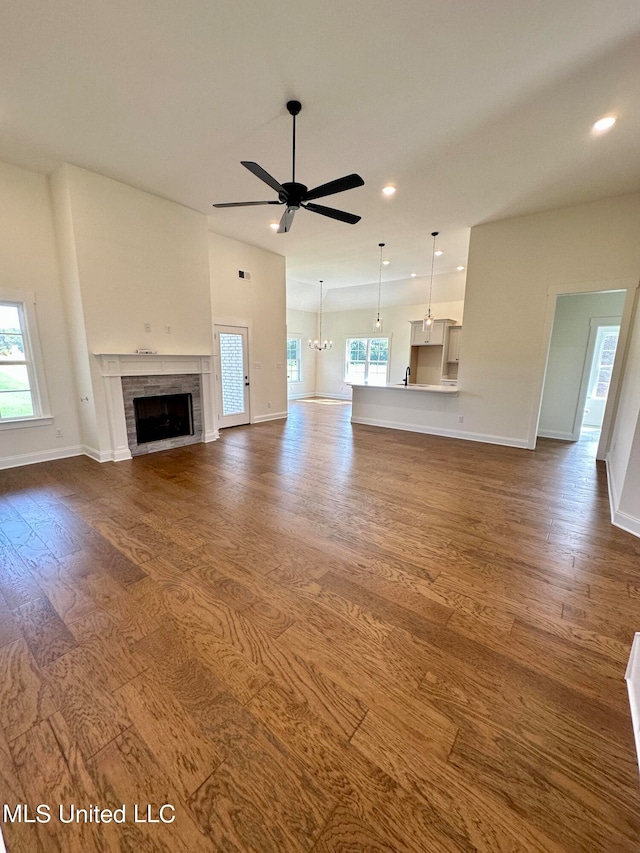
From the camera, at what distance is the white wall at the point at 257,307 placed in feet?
20.2

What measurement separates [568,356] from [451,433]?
2.46 metres

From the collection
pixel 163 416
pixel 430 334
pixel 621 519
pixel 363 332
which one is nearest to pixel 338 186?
pixel 621 519

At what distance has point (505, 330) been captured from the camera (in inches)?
212

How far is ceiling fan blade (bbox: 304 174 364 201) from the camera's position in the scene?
8.91 ft

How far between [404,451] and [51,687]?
452 centimetres

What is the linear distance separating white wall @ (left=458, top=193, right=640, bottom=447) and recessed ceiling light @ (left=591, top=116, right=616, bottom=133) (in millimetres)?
1690

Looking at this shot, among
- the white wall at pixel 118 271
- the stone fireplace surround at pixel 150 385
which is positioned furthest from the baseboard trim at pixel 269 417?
the white wall at pixel 118 271

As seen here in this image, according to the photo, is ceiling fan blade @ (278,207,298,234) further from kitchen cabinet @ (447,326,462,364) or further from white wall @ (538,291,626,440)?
kitchen cabinet @ (447,326,462,364)

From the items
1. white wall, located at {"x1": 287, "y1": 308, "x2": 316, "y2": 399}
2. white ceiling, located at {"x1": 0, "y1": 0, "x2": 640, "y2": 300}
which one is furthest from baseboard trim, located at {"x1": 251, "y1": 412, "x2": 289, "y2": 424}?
white ceiling, located at {"x1": 0, "y1": 0, "x2": 640, "y2": 300}

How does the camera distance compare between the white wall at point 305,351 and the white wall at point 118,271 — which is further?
the white wall at point 305,351

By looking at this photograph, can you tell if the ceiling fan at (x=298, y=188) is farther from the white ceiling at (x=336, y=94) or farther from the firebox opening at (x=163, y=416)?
the firebox opening at (x=163, y=416)

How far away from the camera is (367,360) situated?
11.3 metres

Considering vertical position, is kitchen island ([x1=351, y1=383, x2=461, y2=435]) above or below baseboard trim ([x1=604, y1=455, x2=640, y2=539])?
above

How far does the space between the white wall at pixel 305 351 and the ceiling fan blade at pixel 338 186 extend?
8.34 metres
